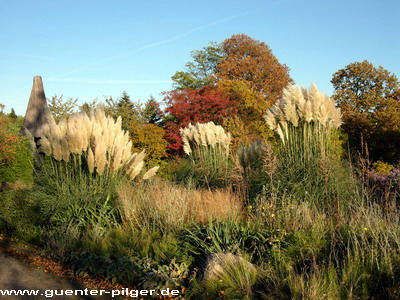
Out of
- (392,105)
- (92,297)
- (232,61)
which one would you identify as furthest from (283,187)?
(232,61)

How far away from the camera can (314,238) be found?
506 cm

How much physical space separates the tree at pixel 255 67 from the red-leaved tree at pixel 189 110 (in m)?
14.0

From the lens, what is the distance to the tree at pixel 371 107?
21.2 m

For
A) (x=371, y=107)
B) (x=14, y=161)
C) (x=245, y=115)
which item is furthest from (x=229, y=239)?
(x=371, y=107)

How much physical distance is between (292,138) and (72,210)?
4779 mm

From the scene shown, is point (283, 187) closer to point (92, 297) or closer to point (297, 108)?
point (297, 108)

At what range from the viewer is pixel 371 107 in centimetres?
2570

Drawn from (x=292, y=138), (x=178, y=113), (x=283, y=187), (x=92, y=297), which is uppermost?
(x=178, y=113)

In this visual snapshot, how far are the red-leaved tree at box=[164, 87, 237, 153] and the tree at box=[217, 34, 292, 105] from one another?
13966 millimetres

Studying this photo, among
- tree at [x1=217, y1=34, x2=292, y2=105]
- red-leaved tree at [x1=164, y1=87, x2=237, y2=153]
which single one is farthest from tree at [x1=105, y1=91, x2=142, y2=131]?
tree at [x1=217, y1=34, x2=292, y2=105]

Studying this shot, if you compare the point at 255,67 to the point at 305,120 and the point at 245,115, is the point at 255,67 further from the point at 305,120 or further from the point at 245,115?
the point at 305,120

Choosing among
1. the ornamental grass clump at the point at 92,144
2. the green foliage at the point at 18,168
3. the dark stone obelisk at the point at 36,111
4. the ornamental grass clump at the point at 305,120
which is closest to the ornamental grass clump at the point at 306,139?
the ornamental grass clump at the point at 305,120

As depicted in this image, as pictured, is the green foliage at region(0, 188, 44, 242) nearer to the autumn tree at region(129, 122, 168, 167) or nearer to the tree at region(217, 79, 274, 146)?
the autumn tree at region(129, 122, 168, 167)

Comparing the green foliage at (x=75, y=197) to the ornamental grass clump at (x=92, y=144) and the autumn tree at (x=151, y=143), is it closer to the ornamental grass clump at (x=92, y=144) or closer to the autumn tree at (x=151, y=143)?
the ornamental grass clump at (x=92, y=144)
